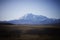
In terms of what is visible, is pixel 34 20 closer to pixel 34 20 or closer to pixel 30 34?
pixel 34 20

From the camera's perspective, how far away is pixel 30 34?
305cm

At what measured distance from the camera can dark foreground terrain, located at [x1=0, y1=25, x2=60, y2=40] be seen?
3.03m

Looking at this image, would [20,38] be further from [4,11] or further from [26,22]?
[4,11]

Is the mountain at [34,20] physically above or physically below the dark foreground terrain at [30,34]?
above

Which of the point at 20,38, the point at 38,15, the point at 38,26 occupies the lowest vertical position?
the point at 20,38

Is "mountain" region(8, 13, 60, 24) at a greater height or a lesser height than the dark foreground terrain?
greater

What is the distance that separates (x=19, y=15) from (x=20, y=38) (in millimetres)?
495

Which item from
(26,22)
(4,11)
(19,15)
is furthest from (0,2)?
(26,22)

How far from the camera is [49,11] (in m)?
3.10

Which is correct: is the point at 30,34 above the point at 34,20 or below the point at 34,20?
below

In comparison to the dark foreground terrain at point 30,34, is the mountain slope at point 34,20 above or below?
above

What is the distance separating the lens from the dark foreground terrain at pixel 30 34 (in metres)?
3.03

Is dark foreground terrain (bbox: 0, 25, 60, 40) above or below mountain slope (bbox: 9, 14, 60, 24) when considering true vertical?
below

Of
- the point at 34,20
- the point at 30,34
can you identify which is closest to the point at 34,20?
the point at 34,20
